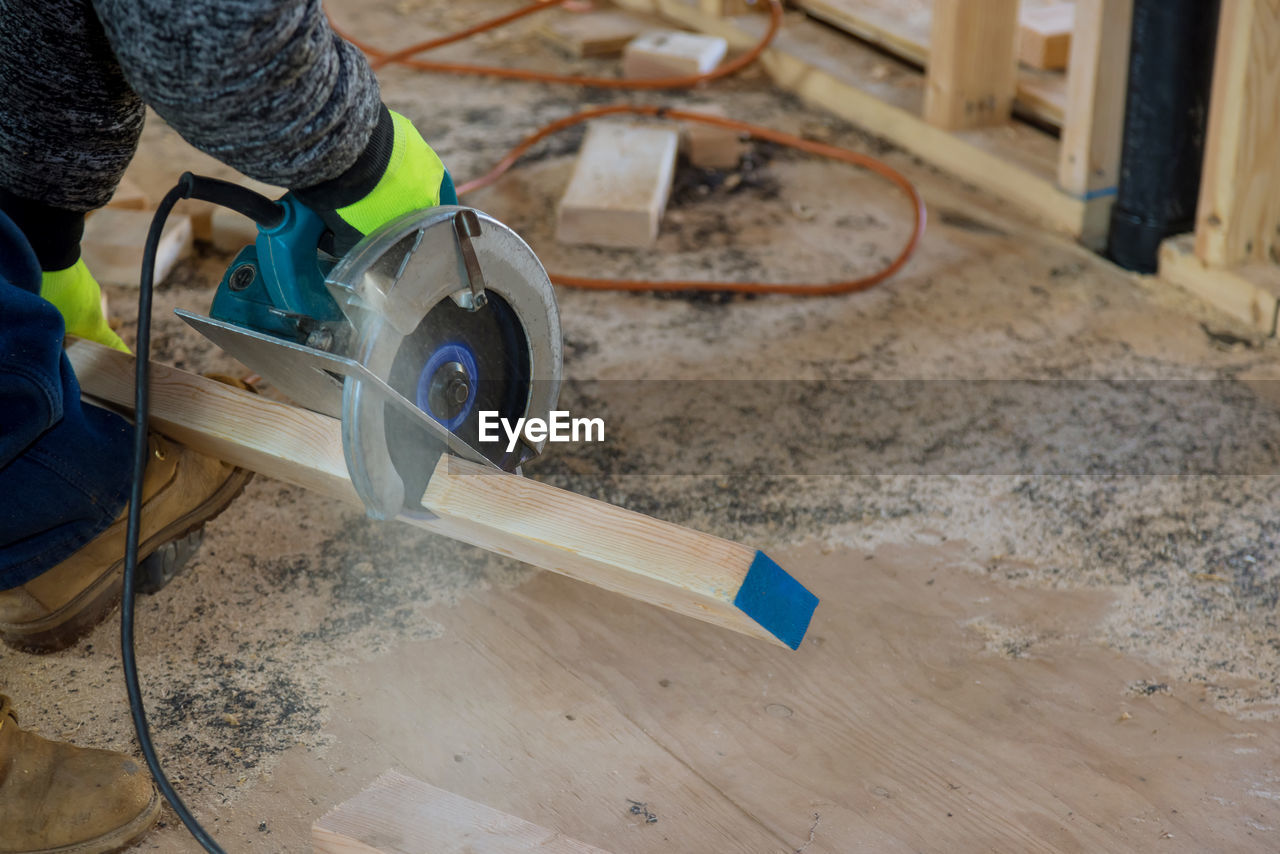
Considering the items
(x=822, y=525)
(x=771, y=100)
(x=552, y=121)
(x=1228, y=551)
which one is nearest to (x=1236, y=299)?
(x=1228, y=551)

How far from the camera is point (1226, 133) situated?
254cm

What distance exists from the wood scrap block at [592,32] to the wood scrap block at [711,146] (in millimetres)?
1112

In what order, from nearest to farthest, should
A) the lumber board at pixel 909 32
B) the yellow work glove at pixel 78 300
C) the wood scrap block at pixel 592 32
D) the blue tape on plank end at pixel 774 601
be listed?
the blue tape on plank end at pixel 774 601
the yellow work glove at pixel 78 300
the lumber board at pixel 909 32
the wood scrap block at pixel 592 32

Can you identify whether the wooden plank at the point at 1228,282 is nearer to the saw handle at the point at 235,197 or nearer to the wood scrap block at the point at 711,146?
the wood scrap block at the point at 711,146

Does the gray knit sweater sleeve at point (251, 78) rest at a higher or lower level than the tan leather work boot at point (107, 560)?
higher

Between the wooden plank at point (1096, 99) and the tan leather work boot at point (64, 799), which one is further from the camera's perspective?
the wooden plank at point (1096, 99)

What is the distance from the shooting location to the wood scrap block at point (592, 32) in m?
4.43

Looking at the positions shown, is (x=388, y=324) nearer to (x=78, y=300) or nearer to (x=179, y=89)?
(x=179, y=89)

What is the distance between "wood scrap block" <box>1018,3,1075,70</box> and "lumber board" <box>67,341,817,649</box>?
2667 millimetres

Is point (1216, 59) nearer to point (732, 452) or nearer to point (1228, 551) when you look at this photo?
point (1228, 551)

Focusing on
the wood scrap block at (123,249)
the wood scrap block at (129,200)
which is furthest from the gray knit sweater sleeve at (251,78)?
the wood scrap block at (129,200)

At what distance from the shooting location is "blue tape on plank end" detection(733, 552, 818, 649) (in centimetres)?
140

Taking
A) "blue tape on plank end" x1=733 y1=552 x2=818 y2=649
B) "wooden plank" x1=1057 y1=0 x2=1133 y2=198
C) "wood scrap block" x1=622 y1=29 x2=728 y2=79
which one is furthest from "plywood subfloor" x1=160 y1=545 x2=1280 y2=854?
"wood scrap block" x1=622 y1=29 x2=728 y2=79

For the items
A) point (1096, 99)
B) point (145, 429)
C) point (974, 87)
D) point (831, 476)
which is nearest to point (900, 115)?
point (974, 87)
